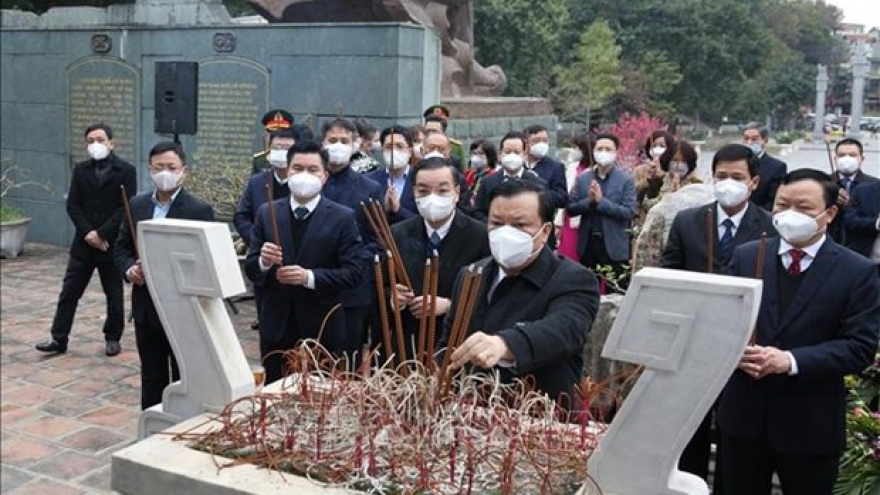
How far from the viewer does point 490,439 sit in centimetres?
183

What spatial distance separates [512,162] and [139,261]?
268 cm

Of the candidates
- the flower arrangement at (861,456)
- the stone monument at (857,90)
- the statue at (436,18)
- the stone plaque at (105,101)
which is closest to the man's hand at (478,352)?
the flower arrangement at (861,456)

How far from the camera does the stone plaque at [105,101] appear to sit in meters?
8.93

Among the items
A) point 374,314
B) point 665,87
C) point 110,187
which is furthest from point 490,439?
point 665,87

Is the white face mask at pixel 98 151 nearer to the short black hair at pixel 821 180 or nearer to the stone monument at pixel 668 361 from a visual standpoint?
the short black hair at pixel 821 180

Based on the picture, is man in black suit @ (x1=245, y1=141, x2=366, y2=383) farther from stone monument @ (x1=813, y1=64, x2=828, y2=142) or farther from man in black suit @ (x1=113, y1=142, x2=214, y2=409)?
stone monument @ (x1=813, y1=64, x2=828, y2=142)

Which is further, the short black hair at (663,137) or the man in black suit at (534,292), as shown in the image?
the short black hair at (663,137)

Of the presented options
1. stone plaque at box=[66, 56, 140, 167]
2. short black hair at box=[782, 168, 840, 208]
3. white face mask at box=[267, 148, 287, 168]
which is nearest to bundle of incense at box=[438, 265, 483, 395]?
short black hair at box=[782, 168, 840, 208]

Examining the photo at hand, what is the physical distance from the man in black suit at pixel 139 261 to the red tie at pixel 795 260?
2.55m

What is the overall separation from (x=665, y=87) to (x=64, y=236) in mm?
28730

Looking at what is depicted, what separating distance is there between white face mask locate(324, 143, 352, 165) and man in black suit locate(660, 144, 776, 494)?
1.97 metres

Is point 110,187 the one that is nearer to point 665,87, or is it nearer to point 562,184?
point 562,184

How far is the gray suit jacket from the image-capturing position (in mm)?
5613

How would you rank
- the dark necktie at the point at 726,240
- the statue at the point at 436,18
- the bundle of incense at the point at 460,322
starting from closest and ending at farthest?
the bundle of incense at the point at 460,322 < the dark necktie at the point at 726,240 < the statue at the point at 436,18
